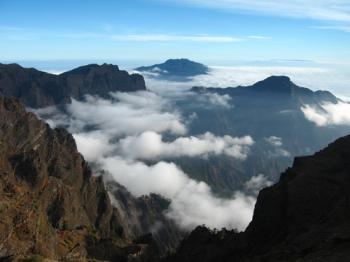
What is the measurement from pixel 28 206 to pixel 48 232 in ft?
48.7

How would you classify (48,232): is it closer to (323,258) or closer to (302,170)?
(302,170)

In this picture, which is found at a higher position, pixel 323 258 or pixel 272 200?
pixel 323 258

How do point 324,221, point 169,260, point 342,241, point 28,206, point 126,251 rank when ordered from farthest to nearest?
point 28,206 < point 126,251 < point 169,260 < point 324,221 < point 342,241

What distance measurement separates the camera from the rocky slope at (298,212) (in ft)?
250

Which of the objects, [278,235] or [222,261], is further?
[222,261]

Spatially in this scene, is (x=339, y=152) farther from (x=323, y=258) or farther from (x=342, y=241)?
(x=323, y=258)

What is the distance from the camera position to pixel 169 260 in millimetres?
145375

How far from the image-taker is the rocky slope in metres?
76.1

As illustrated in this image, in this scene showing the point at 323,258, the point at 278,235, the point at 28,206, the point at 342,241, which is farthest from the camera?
the point at 28,206

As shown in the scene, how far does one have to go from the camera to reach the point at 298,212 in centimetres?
9700

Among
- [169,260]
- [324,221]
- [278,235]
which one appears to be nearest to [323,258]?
[324,221]

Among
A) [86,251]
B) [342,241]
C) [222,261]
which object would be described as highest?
[342,241]

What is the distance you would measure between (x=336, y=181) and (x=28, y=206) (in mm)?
123954

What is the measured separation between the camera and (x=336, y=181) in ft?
328
